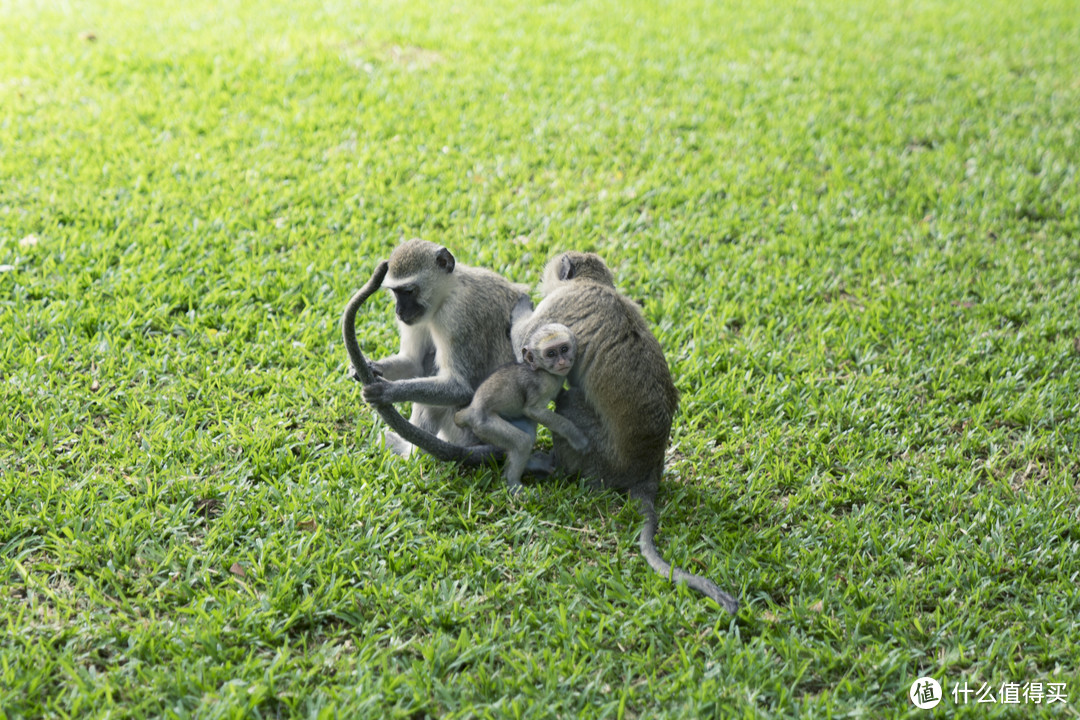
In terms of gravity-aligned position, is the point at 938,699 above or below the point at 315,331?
below

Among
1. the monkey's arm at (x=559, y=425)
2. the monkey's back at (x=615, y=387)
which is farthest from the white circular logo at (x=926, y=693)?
the monkey's arm at (x=559, y=425)

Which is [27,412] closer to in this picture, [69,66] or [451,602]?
[451,602]

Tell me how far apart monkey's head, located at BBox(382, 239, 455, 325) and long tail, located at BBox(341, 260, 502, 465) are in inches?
5.6

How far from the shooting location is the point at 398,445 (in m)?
4.27

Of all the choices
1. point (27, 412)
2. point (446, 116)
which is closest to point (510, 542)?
point (27, 412)

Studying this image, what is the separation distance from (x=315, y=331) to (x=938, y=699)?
11.4ft

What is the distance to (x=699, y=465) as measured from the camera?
4.35m

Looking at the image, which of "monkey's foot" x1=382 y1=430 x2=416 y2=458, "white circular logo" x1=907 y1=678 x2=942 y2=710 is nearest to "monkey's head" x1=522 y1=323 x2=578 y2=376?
"monkey's foot" x1=382 y1=430 x2=416 y2=458

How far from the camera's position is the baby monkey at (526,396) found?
3.75 meters

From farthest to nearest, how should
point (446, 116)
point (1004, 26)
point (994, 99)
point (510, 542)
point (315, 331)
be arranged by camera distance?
point (1004, 26) → point (994, 99) → point (446, 116) → point (315, 331) → point (510, 542)

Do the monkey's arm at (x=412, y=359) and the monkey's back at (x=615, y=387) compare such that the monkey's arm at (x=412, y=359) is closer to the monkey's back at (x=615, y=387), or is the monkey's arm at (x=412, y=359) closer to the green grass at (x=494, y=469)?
the green grass at (x=494, y=469)

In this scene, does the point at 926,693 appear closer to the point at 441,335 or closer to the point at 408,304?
the point at 441,335

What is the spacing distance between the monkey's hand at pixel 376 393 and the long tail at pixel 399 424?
0.07 ft

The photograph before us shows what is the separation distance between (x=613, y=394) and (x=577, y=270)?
27.5 inches
